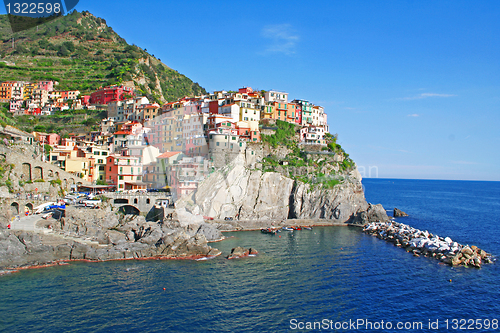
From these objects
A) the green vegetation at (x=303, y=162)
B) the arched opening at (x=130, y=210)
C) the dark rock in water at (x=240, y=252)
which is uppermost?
the green vegetation at (x=303, y=162)

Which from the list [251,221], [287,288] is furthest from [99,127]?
[287,288]

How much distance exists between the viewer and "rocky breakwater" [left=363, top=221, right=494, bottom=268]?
41469 mm

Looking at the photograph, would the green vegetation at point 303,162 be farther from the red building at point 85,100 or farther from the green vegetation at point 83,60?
the red building at point 85,100

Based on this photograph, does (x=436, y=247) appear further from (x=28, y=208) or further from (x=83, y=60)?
(x=83, y=60)

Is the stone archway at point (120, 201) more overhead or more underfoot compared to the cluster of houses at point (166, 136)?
more underfoot

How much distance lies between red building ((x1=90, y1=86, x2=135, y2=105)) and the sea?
2602 inches

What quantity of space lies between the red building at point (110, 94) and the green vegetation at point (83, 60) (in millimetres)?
8009

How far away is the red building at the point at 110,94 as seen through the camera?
307 ft

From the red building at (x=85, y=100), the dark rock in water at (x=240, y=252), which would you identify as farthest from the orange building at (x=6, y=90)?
the dark rock in water at (x=240, y=252)

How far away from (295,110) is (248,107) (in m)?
15.3

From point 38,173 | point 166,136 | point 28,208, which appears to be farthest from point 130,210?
point 166,136

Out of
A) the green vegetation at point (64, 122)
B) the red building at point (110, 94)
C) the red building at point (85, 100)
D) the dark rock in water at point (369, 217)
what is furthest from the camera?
the red building at point (85, 100)

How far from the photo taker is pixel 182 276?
3462 cm

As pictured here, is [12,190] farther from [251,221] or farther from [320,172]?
[320,172]
